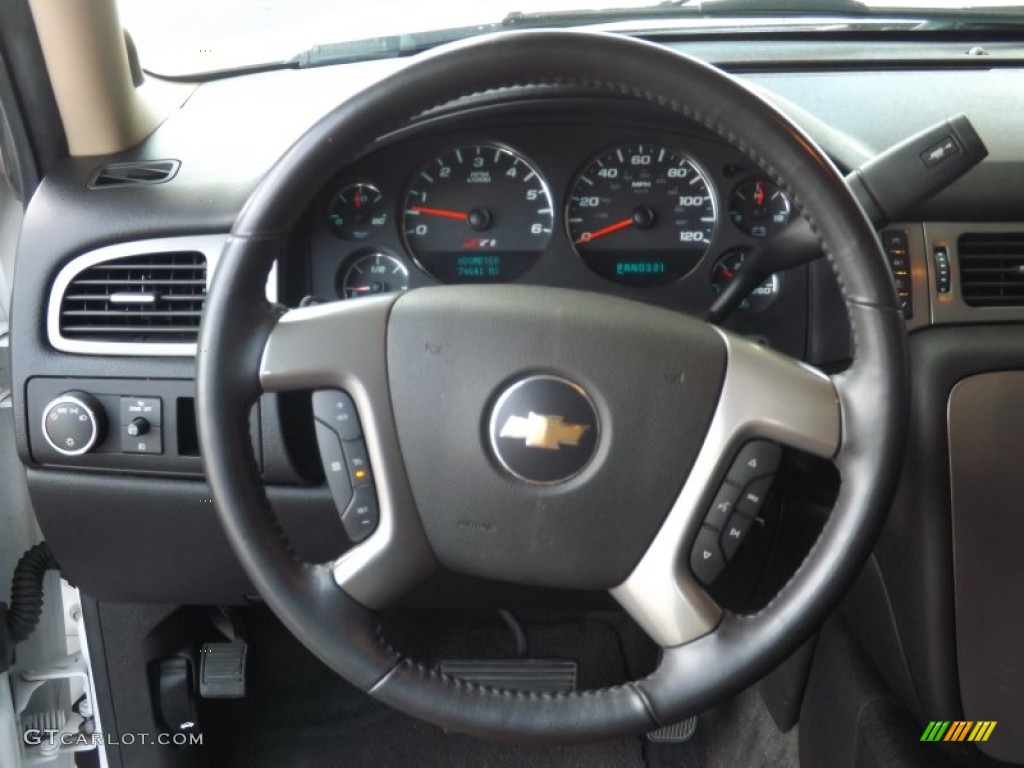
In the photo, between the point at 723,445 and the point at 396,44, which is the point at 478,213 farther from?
the point at 723,445

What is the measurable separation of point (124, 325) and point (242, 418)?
1.43 ft

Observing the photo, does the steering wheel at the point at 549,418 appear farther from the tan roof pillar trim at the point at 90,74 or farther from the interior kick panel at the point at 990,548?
the tan roof pillar trim at the point at 90,74

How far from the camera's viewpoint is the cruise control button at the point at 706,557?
0.98m

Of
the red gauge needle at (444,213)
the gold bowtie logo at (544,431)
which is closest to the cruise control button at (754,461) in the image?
the gold bowtie logo at (544,431)

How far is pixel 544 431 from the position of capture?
98cm

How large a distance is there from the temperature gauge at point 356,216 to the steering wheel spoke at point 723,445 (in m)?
Result: 0.54

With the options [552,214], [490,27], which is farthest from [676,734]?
[490,27]

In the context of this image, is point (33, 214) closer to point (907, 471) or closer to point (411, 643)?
point (411, 643)

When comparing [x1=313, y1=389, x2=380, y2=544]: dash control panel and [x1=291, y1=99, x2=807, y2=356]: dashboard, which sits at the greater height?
[x1=291, y1=99, x2=807, y2=356]: dashboard

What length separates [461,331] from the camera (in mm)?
1001

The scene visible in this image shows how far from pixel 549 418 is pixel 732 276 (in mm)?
477

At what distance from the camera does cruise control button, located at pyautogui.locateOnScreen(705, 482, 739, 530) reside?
3.22ft

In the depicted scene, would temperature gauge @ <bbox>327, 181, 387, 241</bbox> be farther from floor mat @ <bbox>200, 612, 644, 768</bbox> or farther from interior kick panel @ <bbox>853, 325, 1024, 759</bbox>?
floor mat @ <bbox>200, 612, 644, 768</bbox>

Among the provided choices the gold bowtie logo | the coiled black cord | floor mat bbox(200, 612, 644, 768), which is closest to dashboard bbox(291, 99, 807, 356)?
the gold bowtie logo
